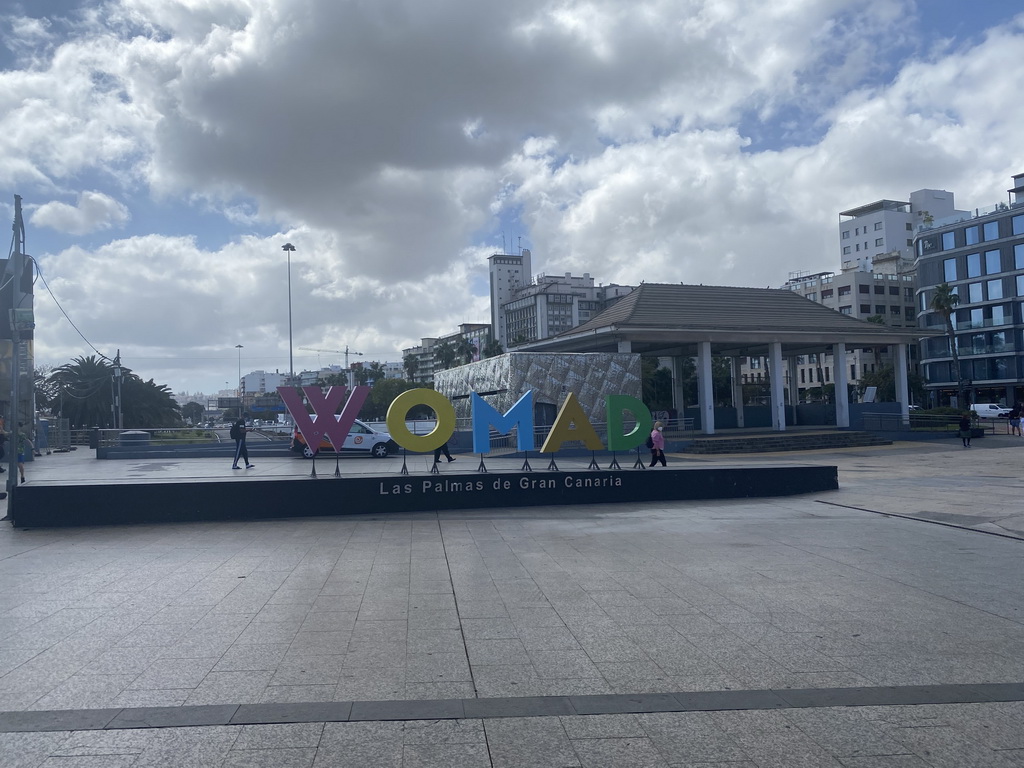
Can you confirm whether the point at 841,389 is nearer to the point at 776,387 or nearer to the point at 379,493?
the point at 776,387

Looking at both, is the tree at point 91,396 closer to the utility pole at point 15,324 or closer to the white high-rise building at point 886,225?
the utility pole at point 15,324

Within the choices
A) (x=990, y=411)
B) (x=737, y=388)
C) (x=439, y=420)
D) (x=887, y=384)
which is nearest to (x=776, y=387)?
(x=737, y=388)

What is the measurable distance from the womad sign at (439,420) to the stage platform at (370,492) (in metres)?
0.85

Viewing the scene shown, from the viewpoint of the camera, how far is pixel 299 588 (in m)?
9.74

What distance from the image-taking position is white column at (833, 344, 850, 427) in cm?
4738

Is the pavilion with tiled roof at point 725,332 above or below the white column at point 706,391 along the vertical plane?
above

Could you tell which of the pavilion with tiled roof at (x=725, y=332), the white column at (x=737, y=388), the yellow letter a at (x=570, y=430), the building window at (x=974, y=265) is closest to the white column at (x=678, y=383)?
the pavilion with tiled roof at (x=725, y=332)

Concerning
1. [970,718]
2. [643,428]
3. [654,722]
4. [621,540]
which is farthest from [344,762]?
[643,428]

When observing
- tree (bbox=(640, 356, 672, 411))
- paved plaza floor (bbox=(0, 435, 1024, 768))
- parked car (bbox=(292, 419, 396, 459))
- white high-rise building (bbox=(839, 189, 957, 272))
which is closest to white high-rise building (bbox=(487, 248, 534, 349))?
white high-rise building (bbox=(839, 189, 957, 272))

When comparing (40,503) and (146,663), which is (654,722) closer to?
(146,663)

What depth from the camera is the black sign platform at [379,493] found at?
1559 centimetres

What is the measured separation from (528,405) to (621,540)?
7.21 m

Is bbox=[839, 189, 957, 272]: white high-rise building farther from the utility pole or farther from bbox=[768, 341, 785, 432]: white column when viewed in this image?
the utility pole

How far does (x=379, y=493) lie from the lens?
1716 centimetres
